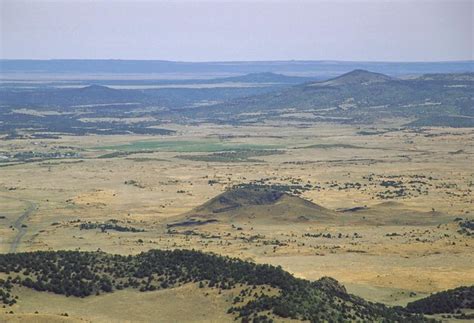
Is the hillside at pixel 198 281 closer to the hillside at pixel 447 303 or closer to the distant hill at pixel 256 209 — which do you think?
the hillside at pixel 447 303

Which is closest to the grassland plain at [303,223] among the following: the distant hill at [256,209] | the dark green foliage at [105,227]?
the dark green foliage at [105,227]

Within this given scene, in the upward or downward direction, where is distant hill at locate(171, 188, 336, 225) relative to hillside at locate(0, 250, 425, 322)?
downward

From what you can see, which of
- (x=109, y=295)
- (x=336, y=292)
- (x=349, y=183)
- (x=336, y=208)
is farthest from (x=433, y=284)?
(x=349, y=183)

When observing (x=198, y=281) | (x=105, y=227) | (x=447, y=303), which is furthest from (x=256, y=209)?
(x=198, y=281)

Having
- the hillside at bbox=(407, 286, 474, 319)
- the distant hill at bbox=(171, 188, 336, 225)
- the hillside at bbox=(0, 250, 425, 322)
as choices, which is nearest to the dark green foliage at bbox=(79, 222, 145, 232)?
the distant hill at bbox=(171, 188, 336, 225)

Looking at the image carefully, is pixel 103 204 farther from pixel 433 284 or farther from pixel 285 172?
pixel 433 284

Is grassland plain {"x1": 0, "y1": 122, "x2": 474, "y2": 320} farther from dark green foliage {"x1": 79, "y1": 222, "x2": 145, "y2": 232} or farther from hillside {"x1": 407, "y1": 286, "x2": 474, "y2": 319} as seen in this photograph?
hillside {"x1": 407, "y1": 286, "x2": 474, "y2": 319}

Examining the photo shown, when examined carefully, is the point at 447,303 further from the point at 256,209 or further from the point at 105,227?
the point at 105,227
